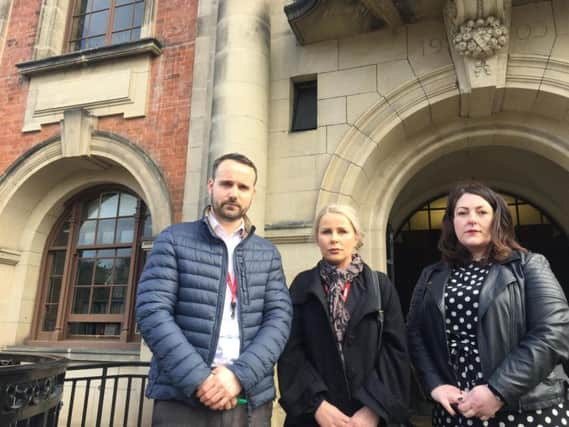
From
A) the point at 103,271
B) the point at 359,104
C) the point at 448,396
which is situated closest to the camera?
the point at 448,396

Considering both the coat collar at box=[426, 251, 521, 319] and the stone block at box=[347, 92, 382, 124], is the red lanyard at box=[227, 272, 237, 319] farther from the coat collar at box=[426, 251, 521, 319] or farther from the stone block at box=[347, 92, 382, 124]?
the stone block at box=[347, 92, 382, 124]

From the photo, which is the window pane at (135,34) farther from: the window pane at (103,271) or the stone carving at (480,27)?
the stone carving at (480,27)

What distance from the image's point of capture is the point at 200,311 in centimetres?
199

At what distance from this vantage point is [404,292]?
24.0 feet

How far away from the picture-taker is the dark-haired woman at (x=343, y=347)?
79.3 inches

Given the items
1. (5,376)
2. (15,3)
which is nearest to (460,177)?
(5,376)

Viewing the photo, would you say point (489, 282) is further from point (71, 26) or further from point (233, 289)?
point (71, 26)

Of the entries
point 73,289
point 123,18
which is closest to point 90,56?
point 123,18

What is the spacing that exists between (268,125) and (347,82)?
1.06 metres

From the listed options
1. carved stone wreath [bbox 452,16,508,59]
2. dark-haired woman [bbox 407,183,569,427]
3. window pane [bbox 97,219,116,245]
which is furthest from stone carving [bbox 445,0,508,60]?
window pane [bbox 97,219,116,245]

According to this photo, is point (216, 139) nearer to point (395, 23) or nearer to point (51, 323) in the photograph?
point (395, 23)

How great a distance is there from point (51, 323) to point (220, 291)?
588 cm

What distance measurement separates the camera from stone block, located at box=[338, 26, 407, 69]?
5.00 metres

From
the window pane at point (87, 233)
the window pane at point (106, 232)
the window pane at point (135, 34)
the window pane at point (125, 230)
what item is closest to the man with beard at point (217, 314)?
the window pane at point (125, 230)
